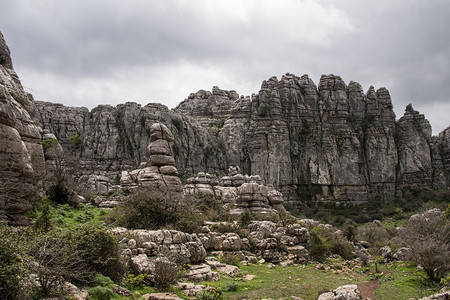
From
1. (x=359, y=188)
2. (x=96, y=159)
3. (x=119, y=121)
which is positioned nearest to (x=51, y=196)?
(x=96, y=159)

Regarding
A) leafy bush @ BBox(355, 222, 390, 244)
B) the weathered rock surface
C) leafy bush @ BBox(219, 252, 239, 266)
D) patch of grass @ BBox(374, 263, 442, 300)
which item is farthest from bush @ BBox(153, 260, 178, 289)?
leafy bush @ BBox(355, 222, 390, 244)

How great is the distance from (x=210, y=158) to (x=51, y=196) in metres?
52.2

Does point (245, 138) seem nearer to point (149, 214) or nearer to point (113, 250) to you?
point (149, 214)

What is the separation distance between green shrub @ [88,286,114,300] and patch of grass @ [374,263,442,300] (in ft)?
34.8

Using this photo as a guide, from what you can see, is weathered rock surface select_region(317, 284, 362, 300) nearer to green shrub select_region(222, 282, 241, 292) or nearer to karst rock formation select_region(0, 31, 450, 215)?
green shrub select_region(222, 282, 241, 292)

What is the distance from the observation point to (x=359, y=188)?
74.5 metres

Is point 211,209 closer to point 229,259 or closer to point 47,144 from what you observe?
point 229,259

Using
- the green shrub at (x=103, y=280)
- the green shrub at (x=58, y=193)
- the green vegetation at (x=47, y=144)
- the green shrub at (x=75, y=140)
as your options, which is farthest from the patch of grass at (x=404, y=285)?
the green shrub at (x=75, y=140)

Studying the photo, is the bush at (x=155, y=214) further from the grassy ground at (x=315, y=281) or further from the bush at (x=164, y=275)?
the bush at (x=164, y=275)

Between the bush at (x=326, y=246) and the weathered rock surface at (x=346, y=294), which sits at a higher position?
the weathered rock surface at (x=346, y=294)

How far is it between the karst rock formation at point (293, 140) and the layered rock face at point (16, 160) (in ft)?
164

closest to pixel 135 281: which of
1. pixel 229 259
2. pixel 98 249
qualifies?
pixel 98 249

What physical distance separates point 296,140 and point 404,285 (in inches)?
2457

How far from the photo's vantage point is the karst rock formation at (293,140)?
2778 inches
